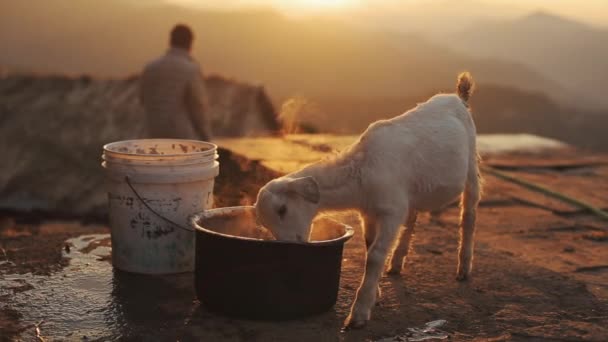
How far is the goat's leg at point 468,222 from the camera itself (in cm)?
585

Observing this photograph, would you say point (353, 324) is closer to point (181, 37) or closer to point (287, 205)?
point (287, 205)

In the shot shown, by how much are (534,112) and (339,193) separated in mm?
54938

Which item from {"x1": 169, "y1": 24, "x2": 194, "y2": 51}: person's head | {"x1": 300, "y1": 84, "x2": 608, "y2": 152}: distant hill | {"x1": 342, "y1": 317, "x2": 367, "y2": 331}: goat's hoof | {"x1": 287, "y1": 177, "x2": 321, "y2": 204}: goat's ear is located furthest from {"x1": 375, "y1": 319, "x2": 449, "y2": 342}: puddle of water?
{"x1": 300, "y1": 84, "x2": 608, "y2": 152}: distant hill

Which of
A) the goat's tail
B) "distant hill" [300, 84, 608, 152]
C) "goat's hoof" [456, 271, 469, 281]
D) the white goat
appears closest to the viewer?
the white goat

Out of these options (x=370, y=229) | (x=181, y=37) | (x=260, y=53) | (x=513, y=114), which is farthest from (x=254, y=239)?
(x=260, y=53)

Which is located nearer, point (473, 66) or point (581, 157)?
point (581, 157)

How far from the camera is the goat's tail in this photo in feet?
20.4

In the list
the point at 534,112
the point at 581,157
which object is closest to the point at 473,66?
the point at 534,112

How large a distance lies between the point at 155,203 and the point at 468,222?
2761 millimetres

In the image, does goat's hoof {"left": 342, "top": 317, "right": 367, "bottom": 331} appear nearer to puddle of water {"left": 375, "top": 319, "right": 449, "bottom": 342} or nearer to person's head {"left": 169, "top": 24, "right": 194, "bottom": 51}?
puddle of water {"left": 375, "top": 319, "right": 449, "bottom": 342}

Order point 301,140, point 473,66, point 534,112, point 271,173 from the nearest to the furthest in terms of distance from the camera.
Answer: point 271,173, point 301,140, point 534,112, point 473,66

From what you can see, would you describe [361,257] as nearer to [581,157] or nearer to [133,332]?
[133,332]

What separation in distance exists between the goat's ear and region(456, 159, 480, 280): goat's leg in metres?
1.99

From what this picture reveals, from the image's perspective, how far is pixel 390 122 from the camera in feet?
16.9
